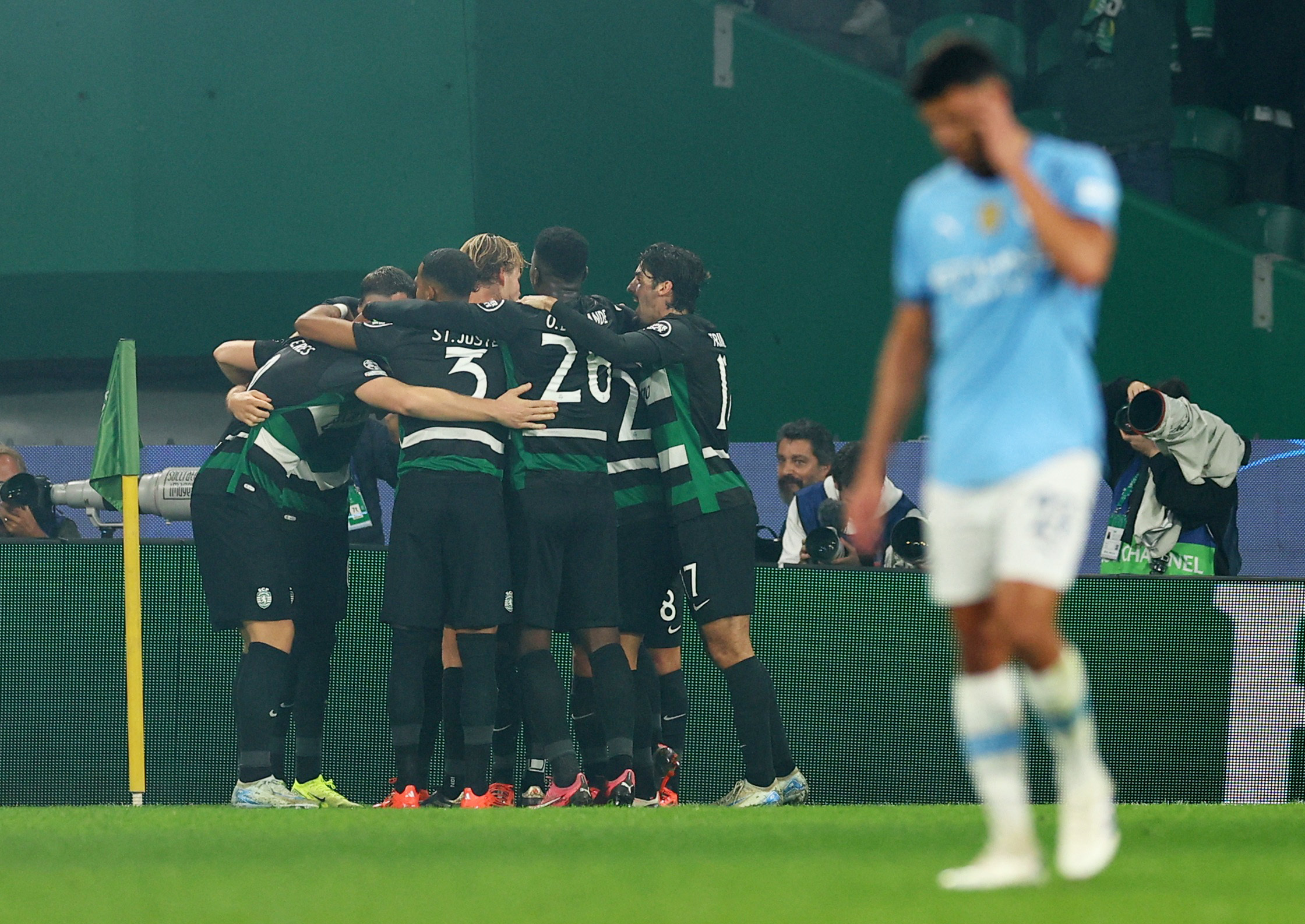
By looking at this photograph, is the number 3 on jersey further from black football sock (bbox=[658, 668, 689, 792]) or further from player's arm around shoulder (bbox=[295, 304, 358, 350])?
black football sock (bbox=[658, 668, 689, 792])

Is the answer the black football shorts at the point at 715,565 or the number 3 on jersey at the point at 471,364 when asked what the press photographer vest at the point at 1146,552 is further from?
the number 3 on jersey at the point at 471,364

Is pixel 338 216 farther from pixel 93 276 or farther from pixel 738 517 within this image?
pixel 738 517

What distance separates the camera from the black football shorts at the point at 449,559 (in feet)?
20.8

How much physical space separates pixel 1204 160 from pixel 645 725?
6.95 m

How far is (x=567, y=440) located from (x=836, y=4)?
636 centimetres

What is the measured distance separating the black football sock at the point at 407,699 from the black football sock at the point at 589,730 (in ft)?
2.38

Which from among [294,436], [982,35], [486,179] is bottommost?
[294,436]

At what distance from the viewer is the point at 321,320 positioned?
6781 millimetres

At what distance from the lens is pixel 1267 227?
11.7 m

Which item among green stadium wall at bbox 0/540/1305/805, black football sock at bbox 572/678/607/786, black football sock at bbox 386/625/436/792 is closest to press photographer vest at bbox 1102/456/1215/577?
green stadium wall at bbox 0/540/1305/805

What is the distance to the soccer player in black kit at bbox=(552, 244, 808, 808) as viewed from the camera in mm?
6516

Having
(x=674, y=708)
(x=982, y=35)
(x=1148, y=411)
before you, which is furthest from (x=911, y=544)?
(x=982, y=35)

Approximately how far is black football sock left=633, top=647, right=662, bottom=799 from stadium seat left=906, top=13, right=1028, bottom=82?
5.48 metres

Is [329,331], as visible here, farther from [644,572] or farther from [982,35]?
[982,35]
